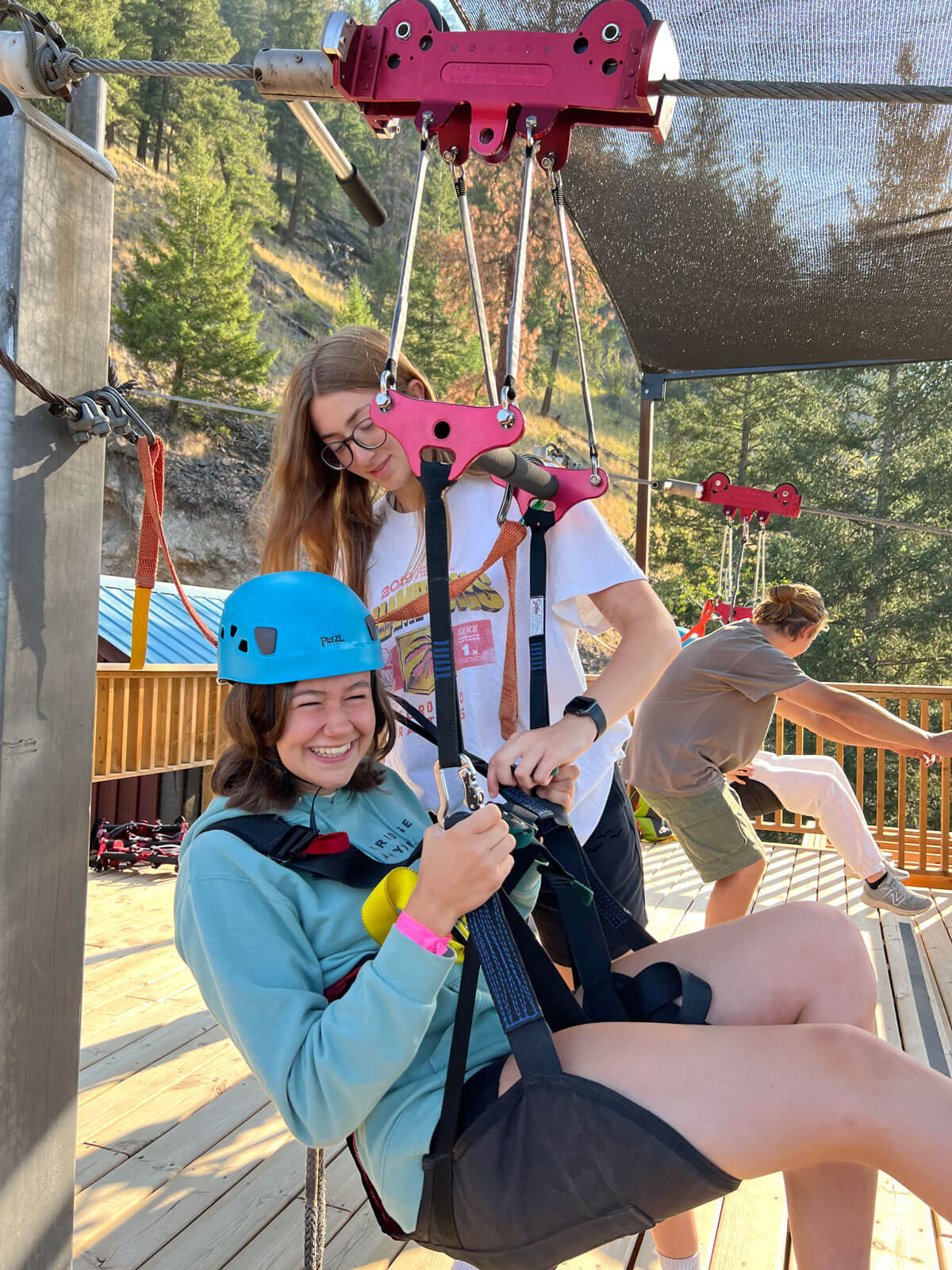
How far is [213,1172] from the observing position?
7.14 feet

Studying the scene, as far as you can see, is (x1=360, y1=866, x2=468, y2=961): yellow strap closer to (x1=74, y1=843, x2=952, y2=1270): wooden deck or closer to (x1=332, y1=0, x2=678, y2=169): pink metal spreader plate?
(x1=332, y1=0, x2=678, y2=169): pink metal spreader plate

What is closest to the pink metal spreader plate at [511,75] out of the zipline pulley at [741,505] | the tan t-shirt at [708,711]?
the tan t-shirt at [708,711]

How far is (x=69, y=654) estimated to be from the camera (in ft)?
4.66

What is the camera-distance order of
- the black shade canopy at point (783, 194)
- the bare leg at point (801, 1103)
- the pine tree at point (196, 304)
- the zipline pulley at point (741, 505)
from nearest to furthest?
the bare leg at point (801, 1103), the black shade canopy at point (783, 194), the zipline pulley at point (741, 505), the pine tree at point (196, 304)

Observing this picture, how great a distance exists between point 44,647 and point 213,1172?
1422 mm

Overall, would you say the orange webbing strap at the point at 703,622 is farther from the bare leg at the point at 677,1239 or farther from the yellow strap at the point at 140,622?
the yellow strap at the point at 140,622

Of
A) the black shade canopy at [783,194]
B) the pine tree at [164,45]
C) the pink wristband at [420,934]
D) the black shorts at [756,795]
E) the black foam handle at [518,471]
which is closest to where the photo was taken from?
the pink wristband at [420,934]

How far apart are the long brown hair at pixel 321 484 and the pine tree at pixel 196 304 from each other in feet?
82.3

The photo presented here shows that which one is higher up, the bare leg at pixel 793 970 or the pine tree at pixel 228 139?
the pine tree at pixel 228 139

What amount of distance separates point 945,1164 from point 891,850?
18.4 ft

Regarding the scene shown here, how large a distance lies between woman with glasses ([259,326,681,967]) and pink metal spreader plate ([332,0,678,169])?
0.46 metres

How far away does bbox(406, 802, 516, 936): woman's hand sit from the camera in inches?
41.5

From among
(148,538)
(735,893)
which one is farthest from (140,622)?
(735,893)

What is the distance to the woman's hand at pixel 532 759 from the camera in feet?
4.19
